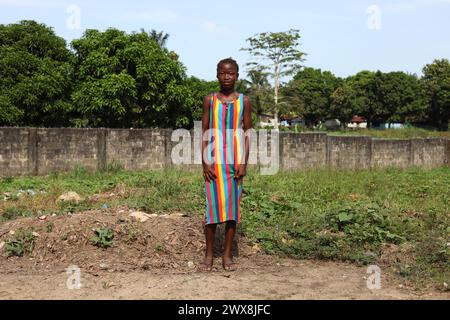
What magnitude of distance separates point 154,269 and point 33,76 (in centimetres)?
1693

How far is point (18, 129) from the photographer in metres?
12.4

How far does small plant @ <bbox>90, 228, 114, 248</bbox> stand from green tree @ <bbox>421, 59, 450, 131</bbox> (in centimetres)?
4823

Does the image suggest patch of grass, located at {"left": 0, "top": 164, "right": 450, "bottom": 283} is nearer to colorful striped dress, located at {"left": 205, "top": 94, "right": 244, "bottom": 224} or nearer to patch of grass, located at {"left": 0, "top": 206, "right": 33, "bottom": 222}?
patch of grass, located at {"left": 0, "top": 206, "right": 33, "bottom": 222}

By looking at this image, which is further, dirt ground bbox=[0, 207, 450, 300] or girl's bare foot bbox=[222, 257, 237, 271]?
girl's bare foot bbox=[222, 257, 237, 271]

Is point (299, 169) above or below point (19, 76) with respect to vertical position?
below

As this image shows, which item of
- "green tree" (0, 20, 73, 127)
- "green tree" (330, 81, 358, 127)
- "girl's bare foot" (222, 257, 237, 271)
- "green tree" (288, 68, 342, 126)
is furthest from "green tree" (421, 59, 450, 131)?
"girl's bare foot" (222, 257, 237, 271)

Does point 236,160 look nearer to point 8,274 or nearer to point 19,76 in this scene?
point 8,274

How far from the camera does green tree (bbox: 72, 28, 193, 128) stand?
20.2 metres

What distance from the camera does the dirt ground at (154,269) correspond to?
13.1 feet

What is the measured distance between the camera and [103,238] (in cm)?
516

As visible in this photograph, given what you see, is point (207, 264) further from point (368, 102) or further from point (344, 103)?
point (368, 102)

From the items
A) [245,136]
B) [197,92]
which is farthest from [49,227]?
[197,92]

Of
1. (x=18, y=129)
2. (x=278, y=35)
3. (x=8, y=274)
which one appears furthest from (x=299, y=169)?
(x=278, y=35)

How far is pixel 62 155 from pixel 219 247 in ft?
28.6
